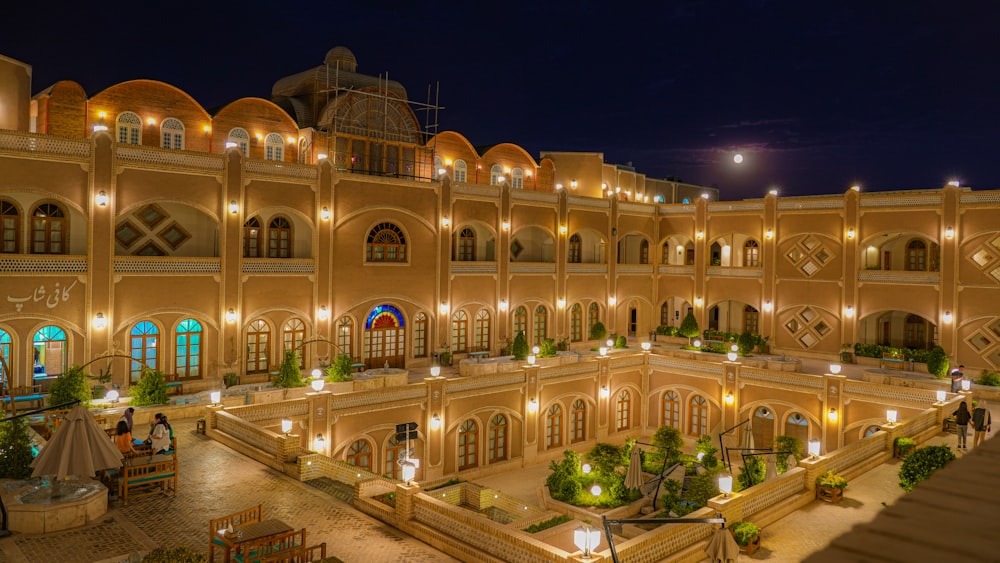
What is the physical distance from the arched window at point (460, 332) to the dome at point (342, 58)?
11949 mm

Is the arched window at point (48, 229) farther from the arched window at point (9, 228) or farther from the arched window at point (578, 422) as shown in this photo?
the arched window at point (578, 422)

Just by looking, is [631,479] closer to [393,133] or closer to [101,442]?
[101,442]

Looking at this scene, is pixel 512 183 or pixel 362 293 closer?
pixel 362 293

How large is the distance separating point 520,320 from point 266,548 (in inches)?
835

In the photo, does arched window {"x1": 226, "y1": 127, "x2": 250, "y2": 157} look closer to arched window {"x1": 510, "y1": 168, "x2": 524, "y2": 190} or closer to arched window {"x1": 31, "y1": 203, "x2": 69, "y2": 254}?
arched window {"x1": 31, "y1": 203, "x2": 69, "y2": 254}

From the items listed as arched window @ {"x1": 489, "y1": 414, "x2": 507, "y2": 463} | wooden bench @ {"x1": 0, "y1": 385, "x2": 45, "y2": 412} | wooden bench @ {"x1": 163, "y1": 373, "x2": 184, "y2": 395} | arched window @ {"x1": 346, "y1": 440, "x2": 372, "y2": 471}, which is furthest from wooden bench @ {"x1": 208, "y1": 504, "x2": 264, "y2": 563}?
arched window @ {"x1": 489, "y1": 414, "x2": 507, "y2": 463}

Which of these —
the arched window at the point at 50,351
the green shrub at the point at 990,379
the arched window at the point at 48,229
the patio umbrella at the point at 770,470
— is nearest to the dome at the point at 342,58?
the arched window at the point at 48,229

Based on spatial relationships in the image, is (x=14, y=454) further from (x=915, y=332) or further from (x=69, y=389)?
(x=915, y=332)

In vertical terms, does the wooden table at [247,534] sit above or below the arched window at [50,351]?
below

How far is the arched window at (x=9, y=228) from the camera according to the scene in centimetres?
1903

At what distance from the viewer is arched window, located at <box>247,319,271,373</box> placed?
23.0 m

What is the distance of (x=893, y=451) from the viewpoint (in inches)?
694

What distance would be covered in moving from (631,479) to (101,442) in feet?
45.1

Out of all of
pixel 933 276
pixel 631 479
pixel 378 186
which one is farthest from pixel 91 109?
pixel 933 276
